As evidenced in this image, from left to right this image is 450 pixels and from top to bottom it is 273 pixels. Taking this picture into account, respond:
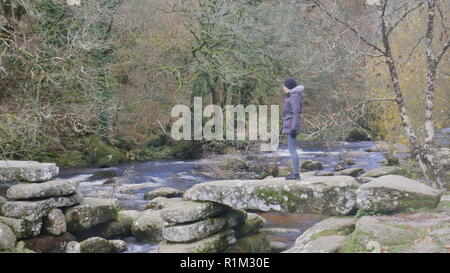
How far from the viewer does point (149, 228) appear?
38.5 feet

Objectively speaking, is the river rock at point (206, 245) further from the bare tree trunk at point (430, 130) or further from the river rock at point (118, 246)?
the bare tree trunk at point (430, 130)

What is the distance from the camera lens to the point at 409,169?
1770 centimetres

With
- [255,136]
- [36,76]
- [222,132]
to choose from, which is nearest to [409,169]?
[255,136]

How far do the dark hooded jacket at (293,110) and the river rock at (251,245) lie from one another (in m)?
2.92

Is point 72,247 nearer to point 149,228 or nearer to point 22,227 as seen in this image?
point 22,227

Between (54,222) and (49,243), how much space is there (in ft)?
1.60

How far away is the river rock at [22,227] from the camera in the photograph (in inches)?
419

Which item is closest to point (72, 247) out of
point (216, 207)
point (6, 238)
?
point (6, 238)

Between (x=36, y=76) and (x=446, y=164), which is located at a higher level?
(x=36, y=76)

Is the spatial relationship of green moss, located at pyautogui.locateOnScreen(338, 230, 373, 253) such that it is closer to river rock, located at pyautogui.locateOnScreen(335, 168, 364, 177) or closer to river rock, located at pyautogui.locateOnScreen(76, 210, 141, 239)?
river rock, located at pyautogui.locateOnScreen(76, 210, 141, 239)

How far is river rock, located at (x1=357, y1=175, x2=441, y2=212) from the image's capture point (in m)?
8.63

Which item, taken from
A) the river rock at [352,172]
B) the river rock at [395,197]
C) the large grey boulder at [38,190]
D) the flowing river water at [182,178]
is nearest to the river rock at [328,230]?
the river rock at [395,197]
